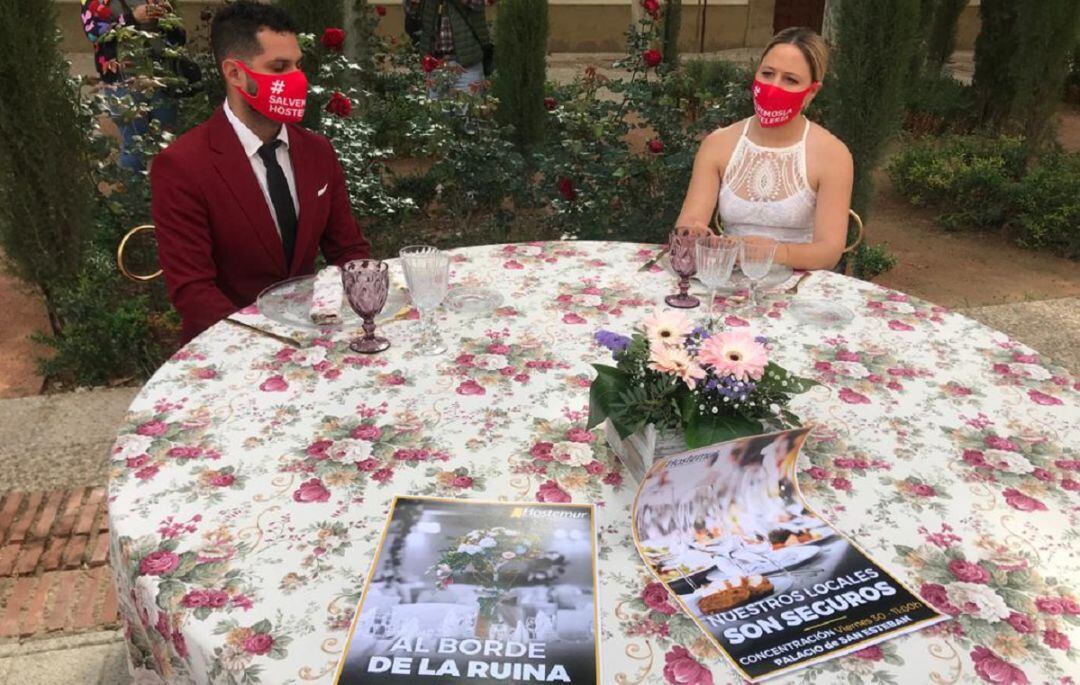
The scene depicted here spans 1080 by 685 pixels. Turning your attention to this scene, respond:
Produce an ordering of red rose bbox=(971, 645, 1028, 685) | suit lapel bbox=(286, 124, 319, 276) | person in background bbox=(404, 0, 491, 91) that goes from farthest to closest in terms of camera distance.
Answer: person in background bbox=(404, 0, 491, 91)
suit lapel bbox=(286, 124, 319, 276)
red rose bbox=(971, 645, 1028, 685)

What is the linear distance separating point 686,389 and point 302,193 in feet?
5.50

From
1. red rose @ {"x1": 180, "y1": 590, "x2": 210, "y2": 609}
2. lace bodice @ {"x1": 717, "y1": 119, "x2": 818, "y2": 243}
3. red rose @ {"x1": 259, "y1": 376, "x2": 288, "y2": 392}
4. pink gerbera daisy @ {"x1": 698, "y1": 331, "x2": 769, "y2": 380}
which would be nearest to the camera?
red rose @ {"x1": 180, "y1": 590, "x2": 210, "y2": 609}

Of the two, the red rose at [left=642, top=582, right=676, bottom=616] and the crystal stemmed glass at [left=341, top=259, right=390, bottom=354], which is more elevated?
the crystal stemmed glass at [left=341, top=259, right=390, bottom=354]

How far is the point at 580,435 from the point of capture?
55.1 inches

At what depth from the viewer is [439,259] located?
1.67 meters

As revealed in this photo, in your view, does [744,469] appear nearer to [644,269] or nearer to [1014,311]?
[644,269]

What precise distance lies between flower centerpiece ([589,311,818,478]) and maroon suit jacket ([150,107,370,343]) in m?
1.26

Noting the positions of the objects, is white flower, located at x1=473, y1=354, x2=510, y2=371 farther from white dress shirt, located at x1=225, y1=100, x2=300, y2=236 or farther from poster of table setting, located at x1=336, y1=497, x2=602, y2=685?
white dress shirt, located at x1=225, y1=100, x2=300, y2=236

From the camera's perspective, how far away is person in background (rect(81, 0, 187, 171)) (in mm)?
3912

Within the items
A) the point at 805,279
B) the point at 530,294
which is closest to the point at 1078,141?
the point at 805,279

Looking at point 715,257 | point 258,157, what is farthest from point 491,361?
point 258,157

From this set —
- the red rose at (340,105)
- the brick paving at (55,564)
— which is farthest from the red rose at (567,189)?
the brick paving at (55,564)

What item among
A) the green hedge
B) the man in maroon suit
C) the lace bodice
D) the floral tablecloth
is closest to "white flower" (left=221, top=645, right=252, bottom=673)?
the floral tablecloth

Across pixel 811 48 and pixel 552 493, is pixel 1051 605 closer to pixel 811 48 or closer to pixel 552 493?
pixel 552 493
